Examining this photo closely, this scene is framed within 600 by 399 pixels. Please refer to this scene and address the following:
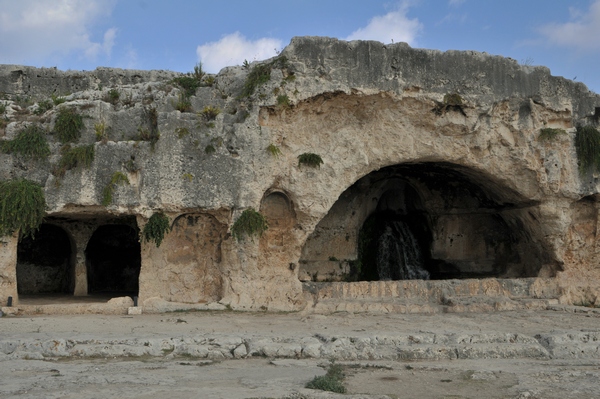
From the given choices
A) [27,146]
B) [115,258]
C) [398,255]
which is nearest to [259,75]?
[27,146]

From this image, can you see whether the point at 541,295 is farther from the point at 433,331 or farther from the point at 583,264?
the point at 433,331

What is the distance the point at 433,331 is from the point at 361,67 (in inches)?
241

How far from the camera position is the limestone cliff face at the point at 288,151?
12.6m

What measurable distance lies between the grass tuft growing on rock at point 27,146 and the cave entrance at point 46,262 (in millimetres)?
4161

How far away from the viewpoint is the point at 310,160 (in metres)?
13.4

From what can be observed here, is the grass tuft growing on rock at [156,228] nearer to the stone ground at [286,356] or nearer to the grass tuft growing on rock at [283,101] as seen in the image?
the stone ground at [286,356]

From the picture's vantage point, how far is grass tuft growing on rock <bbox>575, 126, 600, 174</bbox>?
14562 mm

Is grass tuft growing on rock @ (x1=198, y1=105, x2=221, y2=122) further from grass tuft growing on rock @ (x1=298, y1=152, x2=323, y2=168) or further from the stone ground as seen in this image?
the stone ground

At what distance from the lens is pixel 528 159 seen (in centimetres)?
1456

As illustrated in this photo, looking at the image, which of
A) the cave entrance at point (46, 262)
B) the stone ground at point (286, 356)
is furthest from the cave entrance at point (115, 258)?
the stone ground at point (286, 356)

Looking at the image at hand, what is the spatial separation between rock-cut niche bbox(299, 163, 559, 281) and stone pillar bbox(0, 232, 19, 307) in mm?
7458

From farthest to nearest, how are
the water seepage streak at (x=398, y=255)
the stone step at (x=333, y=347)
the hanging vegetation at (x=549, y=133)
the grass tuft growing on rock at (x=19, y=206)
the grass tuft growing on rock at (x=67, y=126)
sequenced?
the water seepage streak at (x=398, y=255) < the hanging vegetation at (x=549, y=133) < the grass tuft growing on rock at (x=67, y=126) < the grass tuft growing on rock at (x=19, y=206) < the stone step at (x=333, y=347)

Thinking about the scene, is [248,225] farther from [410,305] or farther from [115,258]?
[115,258]

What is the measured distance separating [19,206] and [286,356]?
6417mm
